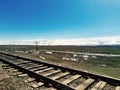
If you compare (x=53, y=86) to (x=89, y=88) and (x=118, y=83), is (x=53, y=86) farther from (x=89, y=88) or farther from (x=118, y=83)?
(x=118, y=83)

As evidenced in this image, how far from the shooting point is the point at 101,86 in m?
5.93

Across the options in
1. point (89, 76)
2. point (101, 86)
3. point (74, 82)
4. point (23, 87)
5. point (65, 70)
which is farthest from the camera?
point (65, 70)

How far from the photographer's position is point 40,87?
593cm

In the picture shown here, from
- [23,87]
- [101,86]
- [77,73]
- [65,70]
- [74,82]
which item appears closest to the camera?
[23,87]

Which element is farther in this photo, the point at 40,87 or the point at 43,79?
the point at 43,79

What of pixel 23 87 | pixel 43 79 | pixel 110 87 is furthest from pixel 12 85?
pixel 110 87

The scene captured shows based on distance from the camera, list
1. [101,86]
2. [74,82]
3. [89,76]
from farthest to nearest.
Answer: [89,76] → [74,82] → [101,86]

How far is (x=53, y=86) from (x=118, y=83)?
2610 millimetres

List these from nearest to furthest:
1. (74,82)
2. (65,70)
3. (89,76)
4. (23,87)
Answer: (23,87)
(74,82)
(89,76)
(65,70)

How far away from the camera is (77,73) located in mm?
8086

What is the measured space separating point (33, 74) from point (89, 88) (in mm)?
2932

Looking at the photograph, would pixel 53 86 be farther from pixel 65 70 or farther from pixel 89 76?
pixel 65 70

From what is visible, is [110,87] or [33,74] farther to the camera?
[33,74]

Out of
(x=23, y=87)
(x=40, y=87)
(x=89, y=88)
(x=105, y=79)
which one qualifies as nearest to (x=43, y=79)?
(x=40, y=87)
